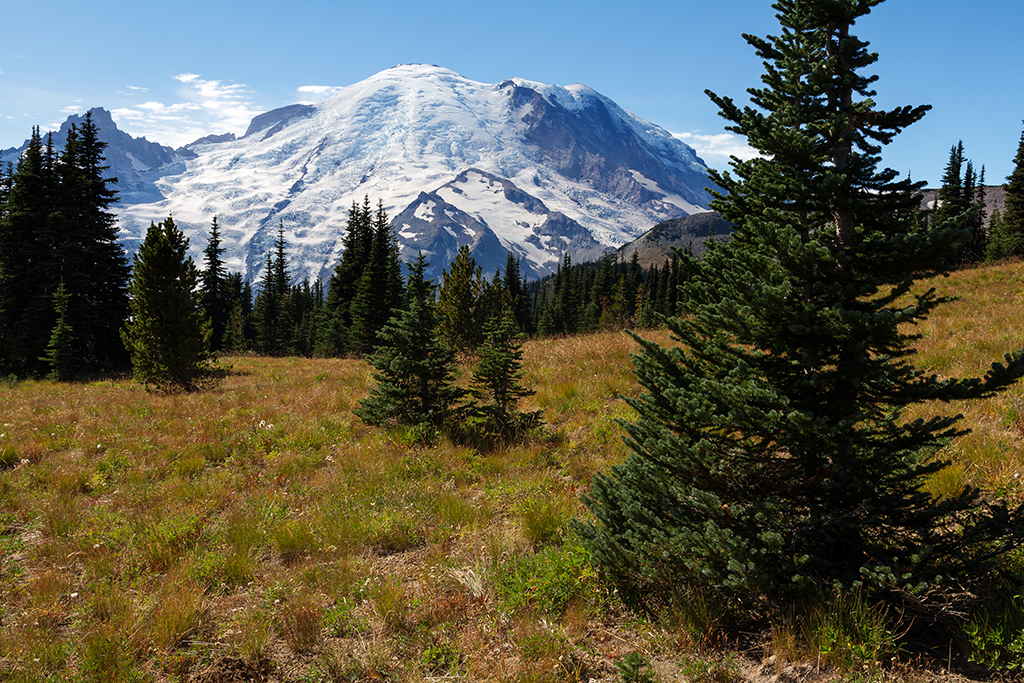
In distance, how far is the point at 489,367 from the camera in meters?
9.37

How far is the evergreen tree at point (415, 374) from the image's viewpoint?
9.46 meters

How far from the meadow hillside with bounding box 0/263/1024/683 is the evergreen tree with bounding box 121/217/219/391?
8066 mm

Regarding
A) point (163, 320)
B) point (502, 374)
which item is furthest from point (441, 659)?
point (163, 320)

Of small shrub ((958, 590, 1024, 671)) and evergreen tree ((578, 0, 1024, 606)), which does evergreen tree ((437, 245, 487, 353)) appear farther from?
small shrub ((958, 590, 1024, 671))

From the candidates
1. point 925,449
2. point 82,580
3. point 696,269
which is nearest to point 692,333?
point 696,269

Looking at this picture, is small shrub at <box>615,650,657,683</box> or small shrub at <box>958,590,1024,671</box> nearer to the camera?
small shrub at <box>958,590,1024,671</box>

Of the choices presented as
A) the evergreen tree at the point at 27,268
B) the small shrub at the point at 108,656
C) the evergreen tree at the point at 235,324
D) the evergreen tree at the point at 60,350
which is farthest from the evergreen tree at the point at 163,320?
the evergreen tree at the point at 235,324

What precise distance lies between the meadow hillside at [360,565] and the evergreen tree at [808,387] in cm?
50

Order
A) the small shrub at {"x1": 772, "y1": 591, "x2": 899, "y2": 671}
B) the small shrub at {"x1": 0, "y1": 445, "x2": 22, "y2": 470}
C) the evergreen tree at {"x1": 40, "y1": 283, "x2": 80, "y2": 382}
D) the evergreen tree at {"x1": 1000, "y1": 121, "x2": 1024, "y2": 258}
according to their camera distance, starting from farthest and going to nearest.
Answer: the evergreen tree at {"x1": 1000, "y1": 121, "x2": 1024, "y2": 258}, the evergreen tree at {"x1": 40, "y1": 283, "x2": 80, "y2": 382}, the small shrub at {"x1": 0, "y1": 445, "x2": 22, "y2": 470}, the small shrub at {"x1": 772, "y1": 591, "x2": 899, "y2": 671}

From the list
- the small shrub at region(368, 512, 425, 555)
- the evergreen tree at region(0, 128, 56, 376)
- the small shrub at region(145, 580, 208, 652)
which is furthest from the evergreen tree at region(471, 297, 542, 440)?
the evergreen tree at region(0, 128, 56, 376)

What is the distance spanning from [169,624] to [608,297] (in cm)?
10289

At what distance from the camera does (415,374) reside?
9617mm

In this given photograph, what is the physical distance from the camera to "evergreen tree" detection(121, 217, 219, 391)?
1844cm

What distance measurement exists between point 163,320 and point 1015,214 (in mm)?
66438
